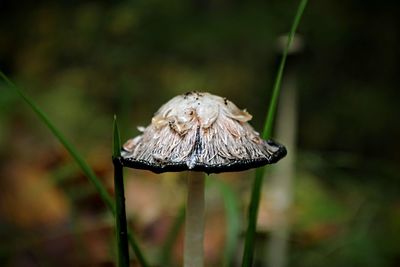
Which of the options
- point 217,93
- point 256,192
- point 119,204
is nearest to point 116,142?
point 119,204

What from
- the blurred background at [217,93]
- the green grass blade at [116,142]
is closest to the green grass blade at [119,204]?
the green grass blade at [116,142]

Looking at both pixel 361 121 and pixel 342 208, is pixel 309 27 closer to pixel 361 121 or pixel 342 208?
pixel 361 121

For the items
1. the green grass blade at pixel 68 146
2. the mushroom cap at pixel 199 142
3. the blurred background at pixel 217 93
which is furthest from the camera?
the blurred background at pixel 217 93

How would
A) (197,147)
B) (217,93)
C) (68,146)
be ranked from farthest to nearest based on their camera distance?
(217,93)
(68,146)
(197,147)

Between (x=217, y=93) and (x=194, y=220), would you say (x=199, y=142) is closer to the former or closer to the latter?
(x=194, y=220)

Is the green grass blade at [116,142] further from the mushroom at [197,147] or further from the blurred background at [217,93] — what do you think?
the blurred background at [217,93]

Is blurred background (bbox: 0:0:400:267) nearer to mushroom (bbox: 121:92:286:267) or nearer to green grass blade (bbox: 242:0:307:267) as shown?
green grass blade (bbox: 242:0:307:267)
